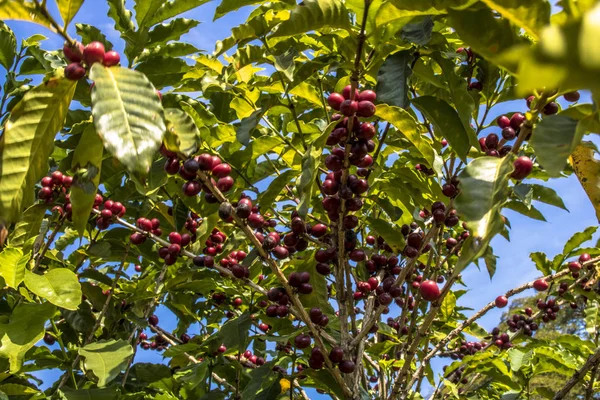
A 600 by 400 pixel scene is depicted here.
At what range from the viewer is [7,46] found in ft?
10.3

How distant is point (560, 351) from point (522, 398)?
0.36m

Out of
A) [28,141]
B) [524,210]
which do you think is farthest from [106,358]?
[524,210]

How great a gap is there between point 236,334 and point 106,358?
56 cm

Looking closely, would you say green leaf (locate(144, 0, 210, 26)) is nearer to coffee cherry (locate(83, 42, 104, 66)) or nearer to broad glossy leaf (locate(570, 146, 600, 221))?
coffee cherry (locate(83, 42, 104, 66))

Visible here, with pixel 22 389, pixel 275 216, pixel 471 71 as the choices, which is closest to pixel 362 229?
pixel 275 216

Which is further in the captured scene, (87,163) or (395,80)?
(395,80)

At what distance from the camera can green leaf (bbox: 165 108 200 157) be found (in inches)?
50.3

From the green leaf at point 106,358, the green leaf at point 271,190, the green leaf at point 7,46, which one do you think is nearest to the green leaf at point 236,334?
the green leaf at point 106,358

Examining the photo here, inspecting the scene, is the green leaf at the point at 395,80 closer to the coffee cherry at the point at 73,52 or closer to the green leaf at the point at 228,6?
the green leaf at the point at 228,6

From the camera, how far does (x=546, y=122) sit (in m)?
1.10

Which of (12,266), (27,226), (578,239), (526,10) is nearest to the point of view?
(526,10)

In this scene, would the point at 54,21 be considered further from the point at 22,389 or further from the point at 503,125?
the point at 22,389

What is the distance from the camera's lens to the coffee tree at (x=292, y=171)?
3.59ft

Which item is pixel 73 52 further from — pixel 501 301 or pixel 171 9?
pixel 501 301
